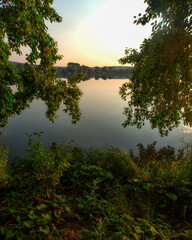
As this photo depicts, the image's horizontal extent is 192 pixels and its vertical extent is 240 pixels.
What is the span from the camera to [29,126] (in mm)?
19172

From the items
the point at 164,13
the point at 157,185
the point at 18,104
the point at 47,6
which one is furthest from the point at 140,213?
the point at 47,6

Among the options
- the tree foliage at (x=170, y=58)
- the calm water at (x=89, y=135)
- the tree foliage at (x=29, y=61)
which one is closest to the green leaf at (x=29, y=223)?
the tree foliage at (x=29, y=61)

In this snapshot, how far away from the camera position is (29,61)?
5574 mm

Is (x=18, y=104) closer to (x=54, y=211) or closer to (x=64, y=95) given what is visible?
(x=64, y=95)

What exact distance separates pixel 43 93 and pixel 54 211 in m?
4.12

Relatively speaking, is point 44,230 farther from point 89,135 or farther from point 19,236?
point 89,135

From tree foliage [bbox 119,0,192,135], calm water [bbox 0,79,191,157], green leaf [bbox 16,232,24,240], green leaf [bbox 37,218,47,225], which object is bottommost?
calm water [bbox 0,79,191,157]

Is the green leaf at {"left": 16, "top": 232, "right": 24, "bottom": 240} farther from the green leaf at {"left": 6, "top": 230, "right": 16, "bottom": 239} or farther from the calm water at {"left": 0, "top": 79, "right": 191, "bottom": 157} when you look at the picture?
the calm water at {"left": 0, "top": 79, "right": 191, "bottom": 157}

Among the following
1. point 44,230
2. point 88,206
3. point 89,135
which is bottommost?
point 89,135

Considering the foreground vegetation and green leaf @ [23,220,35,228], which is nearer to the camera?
green leaf @ [23,220,35,228]

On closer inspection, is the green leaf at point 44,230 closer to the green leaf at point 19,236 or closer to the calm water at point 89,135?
the green leaf at point 19,236

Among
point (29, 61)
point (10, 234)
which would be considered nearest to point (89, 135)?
point (29, 61)

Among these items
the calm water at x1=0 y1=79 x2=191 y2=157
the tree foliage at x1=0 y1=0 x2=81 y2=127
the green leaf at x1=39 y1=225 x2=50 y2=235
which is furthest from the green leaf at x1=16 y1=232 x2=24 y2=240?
the calm water at x1=0 y1=79 x2=191 y2=157

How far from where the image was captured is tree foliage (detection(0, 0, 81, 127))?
12.6 feet
